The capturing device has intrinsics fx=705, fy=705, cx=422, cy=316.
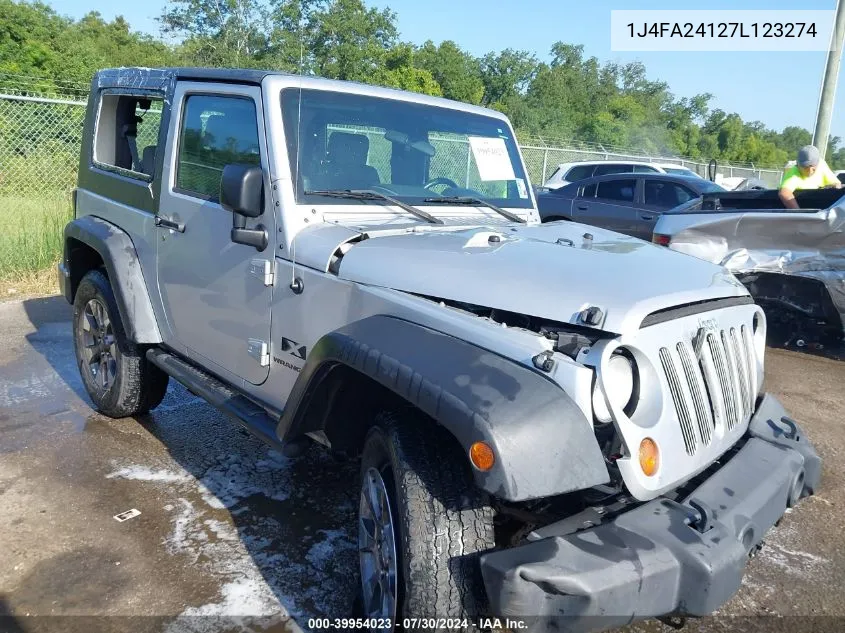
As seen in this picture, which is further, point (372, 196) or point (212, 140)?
point (212, 140)

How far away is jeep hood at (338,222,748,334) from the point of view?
2248 millimetres

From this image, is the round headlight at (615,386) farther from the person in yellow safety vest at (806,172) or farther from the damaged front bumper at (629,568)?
the person in yellow safety vest at (806,172)

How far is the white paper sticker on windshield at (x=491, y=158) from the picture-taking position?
3818mm

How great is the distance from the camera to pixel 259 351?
10.4 ft

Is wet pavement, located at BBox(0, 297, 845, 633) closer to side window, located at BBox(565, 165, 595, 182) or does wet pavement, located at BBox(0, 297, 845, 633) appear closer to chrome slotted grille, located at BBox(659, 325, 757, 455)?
chrome slotted grille, located at BBox(659, 325, 757, 455)

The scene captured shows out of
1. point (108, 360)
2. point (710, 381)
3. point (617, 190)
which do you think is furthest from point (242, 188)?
point (617, 190)

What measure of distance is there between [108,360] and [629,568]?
371 cm

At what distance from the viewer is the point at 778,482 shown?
92.0 inches

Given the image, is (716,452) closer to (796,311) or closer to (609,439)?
(609,439)

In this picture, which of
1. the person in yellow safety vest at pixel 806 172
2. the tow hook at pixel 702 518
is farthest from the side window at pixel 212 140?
the person in yellow safety vest at pixel 806 172

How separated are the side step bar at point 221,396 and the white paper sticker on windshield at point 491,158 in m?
1.70

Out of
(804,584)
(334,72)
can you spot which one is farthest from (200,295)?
(804,584)

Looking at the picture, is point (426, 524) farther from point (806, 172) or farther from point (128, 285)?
point (806, 172)

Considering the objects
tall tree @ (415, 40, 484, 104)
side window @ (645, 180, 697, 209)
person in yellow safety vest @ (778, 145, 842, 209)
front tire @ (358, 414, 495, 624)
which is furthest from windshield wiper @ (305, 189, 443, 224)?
tall tree @ (415, 40, 484, 104)
